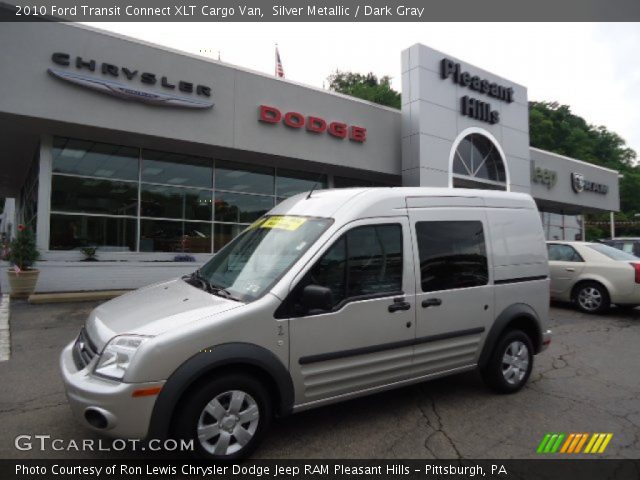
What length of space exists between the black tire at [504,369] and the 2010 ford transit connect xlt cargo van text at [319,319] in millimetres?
14

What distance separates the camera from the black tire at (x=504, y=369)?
4250mm

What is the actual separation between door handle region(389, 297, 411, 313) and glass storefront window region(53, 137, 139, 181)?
10218 mm

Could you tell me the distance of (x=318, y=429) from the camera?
3.48 m

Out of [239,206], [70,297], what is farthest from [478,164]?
[70,297]

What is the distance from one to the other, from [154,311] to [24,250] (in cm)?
820

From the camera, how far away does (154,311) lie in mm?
3100

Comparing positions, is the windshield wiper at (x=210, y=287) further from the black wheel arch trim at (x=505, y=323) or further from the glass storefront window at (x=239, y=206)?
the glass storefront window at (x=239, y=206)

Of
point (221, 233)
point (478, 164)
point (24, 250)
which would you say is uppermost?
point (478, 164)

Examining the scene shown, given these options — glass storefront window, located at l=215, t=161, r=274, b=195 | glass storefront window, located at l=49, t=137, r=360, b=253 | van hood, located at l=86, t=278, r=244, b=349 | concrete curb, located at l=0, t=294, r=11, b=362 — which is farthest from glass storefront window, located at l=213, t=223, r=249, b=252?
van hood, located at l=86, t=278, r=244, b=349

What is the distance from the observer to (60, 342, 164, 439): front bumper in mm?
2588

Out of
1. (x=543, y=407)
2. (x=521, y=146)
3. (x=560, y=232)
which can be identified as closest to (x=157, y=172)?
(x=543, y=407)

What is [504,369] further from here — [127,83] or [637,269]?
[127,83]

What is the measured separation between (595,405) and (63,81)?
37.3 feet

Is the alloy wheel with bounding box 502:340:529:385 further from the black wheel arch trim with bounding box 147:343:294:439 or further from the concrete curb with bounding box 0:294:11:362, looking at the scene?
the concrete curb with bounding box 0:294:11:362
